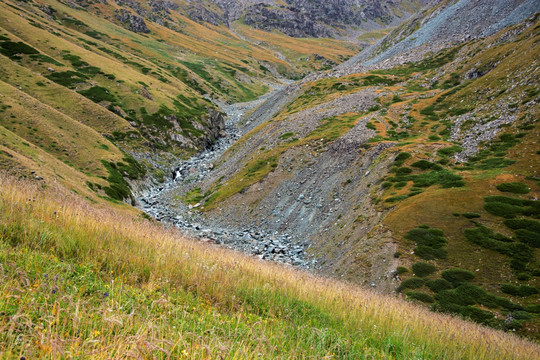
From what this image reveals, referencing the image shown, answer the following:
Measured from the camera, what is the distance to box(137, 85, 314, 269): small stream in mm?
34816

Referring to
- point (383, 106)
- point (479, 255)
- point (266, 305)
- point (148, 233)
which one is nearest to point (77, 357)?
point (266, 305)

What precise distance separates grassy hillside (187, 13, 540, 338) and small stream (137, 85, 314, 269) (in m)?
3.21

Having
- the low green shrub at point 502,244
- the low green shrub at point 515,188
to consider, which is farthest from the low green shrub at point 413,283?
the low green shrub at point 515,188

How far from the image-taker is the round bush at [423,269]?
886 inches

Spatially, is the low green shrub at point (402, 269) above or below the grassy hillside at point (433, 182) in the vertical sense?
below

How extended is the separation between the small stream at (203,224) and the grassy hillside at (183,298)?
6.76 metres

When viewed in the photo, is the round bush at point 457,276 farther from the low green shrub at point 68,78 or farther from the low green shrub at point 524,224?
the low green shrub at point 68,78

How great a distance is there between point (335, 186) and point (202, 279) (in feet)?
116

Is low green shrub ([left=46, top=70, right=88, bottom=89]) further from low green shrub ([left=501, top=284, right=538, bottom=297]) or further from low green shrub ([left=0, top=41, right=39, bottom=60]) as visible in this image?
low green shrub ([left=501, top=284, right=538, bottom=297])

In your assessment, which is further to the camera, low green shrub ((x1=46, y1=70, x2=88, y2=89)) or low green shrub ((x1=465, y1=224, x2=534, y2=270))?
low green shrub ((x1=46, y1=70, x2=88, y2=89))

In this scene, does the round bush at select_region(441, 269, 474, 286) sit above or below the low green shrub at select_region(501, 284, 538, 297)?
below

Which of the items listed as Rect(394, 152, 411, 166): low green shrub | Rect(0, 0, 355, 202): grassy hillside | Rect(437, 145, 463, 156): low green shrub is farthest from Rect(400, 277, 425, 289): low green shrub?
Rect(0, 0, 355, 202): grassy hillside

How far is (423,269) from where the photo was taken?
22.8 meters

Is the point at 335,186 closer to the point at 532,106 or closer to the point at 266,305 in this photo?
the point at 532,106
